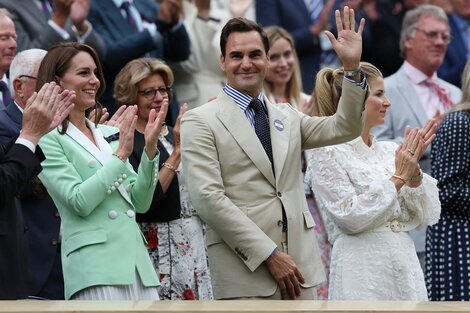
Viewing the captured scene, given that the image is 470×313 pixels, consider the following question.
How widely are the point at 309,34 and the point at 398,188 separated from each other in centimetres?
406

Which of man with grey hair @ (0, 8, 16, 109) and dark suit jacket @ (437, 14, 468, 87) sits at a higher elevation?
man with grey hair @ (0, 8, 16, 109)

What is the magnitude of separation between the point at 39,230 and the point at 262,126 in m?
1.38

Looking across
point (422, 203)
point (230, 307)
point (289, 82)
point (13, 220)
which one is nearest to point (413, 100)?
point (289, 82)

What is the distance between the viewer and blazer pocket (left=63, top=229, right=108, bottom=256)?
19.4 feet

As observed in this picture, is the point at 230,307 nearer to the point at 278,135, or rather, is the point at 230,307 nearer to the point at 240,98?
the point at 278,135

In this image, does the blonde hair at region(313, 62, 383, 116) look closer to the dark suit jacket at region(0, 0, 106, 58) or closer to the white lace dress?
the white lace dress

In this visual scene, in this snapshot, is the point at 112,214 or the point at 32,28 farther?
the point at 32,28

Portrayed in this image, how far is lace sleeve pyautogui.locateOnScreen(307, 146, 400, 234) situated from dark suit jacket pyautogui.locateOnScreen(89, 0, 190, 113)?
2.45m

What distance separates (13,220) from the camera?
5.72 meters

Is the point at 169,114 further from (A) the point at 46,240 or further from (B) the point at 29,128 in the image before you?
(B) the point at 29,128

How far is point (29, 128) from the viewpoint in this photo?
18.3 feet

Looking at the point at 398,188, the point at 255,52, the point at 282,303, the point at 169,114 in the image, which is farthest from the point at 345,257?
the point at 169,114

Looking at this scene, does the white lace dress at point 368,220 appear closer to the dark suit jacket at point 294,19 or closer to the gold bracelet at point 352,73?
the gold bracelet at point 352,73

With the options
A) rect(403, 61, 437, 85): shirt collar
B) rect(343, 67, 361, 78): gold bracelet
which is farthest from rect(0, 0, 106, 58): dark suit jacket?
rect(343, 67, 361, 78): gold bracelet
